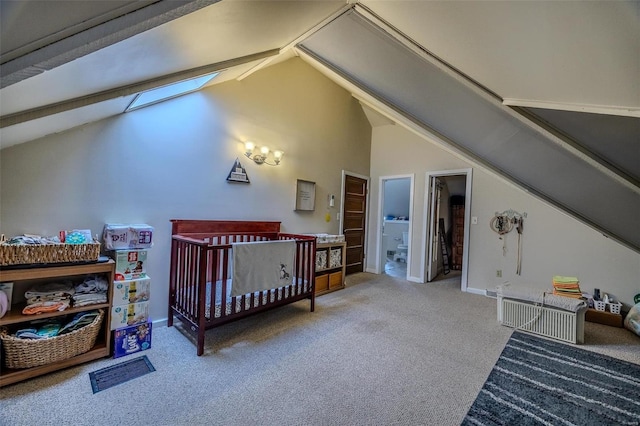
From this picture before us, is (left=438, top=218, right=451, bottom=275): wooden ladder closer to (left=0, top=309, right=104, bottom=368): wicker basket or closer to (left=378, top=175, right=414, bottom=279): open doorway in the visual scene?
(left=378, top=175, right=414, bottom=279): open doorway

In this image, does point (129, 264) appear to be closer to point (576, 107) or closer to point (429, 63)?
point (429, 63)

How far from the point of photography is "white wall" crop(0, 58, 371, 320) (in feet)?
6.78

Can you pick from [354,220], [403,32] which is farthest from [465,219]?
[403,32]

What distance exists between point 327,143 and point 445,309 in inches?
123

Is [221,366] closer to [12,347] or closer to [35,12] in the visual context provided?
[12,347]

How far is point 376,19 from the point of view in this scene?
1.66 m

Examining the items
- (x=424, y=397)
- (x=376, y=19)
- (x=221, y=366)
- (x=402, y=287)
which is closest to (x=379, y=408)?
(x=424, y=397)

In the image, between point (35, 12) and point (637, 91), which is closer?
point (35, 12)

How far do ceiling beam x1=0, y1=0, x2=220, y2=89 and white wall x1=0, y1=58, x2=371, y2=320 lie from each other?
1.69 m

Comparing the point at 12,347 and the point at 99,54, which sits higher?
the point at 99,54

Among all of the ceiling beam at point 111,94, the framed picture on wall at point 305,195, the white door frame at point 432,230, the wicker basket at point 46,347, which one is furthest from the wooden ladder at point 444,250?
the wicker basket at point 46,347

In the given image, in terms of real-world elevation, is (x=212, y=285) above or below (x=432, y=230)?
below

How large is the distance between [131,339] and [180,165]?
5.42 ft

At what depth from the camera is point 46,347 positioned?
1.78 meters
